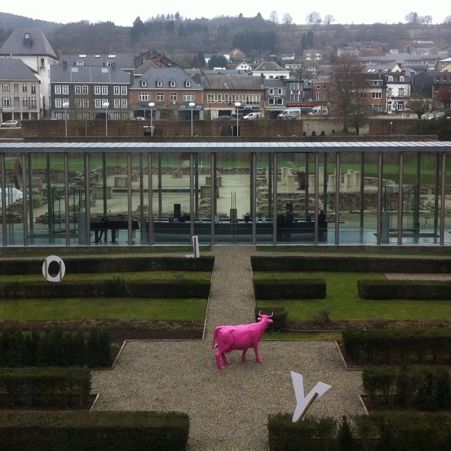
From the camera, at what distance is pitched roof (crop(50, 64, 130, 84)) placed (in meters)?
115

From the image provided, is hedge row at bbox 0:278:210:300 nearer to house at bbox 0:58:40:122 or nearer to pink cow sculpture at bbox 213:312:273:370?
pink cow sculpture at bbox 213:312:273:370

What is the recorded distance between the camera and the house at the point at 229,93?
119 meters

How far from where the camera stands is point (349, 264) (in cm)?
3125

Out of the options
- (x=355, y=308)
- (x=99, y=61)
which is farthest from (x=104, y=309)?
(x=99, y=61)

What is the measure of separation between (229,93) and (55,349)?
4008 inches

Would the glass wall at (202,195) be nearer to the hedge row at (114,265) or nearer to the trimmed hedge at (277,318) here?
the hedge row at (114,265)

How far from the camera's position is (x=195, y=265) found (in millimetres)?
30938

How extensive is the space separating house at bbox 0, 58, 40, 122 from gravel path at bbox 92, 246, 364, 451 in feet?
315

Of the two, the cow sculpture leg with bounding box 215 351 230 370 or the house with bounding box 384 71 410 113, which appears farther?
the house with bounding box 384 71 410 113

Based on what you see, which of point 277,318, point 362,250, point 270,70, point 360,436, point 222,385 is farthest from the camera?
point 270,70

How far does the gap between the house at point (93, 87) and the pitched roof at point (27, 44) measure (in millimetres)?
16873

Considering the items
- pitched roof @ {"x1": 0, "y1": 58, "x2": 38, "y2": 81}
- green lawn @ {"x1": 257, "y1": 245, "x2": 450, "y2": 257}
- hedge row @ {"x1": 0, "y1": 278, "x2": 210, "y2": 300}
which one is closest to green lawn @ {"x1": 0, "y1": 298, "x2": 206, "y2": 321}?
hedge row @ {"x1": 0, "y1": 278, "x2": 210, "y2": 300}

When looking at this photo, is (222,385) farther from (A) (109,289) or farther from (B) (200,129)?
(B) (200,129)

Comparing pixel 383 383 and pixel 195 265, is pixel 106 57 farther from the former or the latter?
pixel 383 383
